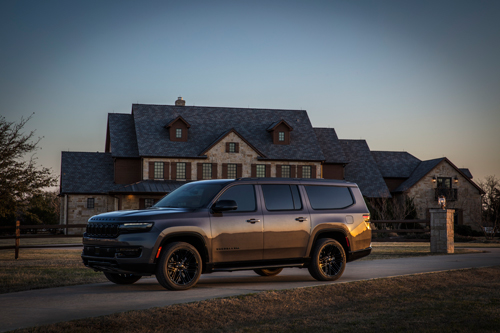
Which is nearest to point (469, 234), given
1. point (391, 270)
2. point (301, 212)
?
point (391, 270)

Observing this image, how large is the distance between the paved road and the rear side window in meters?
1.55

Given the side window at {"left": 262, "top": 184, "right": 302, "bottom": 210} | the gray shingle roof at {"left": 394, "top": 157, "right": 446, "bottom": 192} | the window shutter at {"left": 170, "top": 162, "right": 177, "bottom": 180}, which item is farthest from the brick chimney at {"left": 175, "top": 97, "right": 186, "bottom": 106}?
the side window at {"left": 262, "top": 184, "right": 302, "bottom": 210}

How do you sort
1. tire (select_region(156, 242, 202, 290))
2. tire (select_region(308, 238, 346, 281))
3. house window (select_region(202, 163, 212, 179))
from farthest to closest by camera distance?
house window (select_region(202, 163, 212, 179))
tire (select_region(308, 238, 346, 281))
tire (select_region(156, 242, 202, 290))

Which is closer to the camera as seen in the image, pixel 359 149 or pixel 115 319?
pixel 115 319

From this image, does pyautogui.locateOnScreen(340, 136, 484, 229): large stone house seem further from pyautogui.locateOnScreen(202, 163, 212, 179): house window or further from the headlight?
the headlight

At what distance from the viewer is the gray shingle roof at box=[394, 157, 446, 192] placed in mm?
57059

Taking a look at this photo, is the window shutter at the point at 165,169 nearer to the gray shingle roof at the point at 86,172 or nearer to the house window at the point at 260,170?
the gray shingle roof at the point at 86,172

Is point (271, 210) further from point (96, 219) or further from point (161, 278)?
point (96, 219)

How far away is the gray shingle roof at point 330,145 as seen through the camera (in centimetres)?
5666

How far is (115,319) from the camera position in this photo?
780 centimetres

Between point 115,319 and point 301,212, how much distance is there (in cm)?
493

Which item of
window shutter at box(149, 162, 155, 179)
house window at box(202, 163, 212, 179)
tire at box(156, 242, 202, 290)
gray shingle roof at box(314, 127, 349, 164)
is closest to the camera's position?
tire at box(156, 242, 202, 290)

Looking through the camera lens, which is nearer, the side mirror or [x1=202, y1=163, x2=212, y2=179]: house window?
the side mirror

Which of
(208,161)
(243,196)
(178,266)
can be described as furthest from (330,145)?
(178,266)
